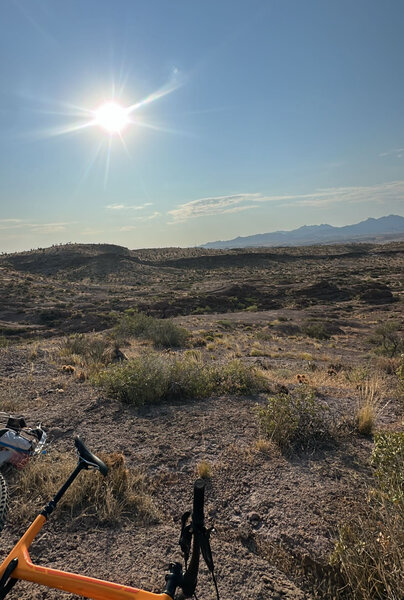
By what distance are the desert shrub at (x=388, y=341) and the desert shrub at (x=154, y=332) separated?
880 cm

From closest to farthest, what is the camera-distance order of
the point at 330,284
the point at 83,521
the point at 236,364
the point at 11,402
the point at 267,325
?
the point at 83,521 → the point at 11,402 → the point at 236,364 → the point at 267,325 → the point at 330,284

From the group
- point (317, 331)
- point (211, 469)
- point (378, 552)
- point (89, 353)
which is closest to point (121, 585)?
point (378, 552)

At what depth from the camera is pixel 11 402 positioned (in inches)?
241

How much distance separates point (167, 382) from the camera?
21.5 ft

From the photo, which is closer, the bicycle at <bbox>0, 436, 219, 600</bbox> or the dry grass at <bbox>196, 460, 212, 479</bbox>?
the bicycle at <bbox>0, 436, 219, 600</bbox>

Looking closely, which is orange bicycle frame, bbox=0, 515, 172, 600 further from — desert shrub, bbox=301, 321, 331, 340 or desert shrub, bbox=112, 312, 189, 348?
desert shrub, bbox=301, 321, 331, 340

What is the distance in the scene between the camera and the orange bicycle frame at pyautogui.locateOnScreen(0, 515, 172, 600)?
1527 mm

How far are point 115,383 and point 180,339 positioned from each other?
870 centimetres

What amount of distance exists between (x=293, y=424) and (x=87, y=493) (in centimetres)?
264

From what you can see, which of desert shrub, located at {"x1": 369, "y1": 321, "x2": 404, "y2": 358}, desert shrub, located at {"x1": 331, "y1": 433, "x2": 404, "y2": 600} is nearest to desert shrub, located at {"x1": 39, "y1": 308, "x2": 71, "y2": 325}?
desert shrub, located at {"x1": 369, "y1": 321, "x2": 404, "y2": 358}

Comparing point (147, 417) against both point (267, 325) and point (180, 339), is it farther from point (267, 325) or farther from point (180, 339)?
point (267, 325)

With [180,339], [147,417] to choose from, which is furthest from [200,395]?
[180,339]

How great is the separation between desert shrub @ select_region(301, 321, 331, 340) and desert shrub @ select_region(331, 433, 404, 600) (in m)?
18.5

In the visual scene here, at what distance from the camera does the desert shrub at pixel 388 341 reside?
14.3m
